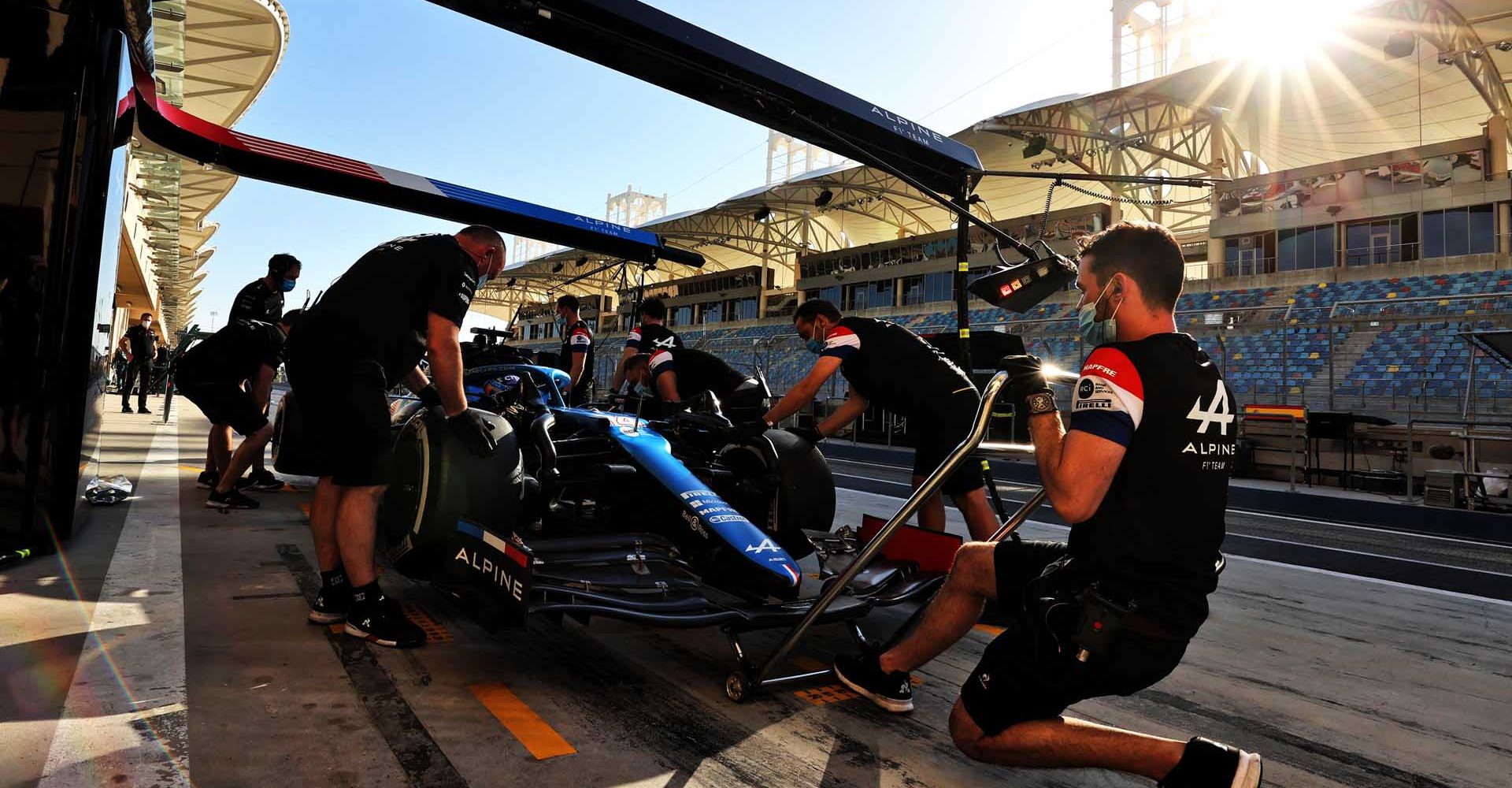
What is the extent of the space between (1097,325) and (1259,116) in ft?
126

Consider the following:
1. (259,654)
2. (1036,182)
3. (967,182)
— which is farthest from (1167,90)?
(259,654)

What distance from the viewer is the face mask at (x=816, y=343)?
487 cm

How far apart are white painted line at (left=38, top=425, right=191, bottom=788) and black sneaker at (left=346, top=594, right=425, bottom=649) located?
0.54 m

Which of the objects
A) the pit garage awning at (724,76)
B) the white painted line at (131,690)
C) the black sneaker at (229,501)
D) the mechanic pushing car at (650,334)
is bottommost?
the white painted line at (131,690)

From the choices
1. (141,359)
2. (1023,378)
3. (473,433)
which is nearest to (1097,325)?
(1023,378)

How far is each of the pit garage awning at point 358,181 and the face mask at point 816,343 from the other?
351cm

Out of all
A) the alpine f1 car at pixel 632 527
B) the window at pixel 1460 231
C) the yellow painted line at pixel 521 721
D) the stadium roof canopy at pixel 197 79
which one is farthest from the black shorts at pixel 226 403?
the window at pixel 1460 231

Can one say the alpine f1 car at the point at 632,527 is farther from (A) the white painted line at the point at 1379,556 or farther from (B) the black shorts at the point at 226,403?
(A) the white painted line at the point at 1379,556

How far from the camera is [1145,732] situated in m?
2.46

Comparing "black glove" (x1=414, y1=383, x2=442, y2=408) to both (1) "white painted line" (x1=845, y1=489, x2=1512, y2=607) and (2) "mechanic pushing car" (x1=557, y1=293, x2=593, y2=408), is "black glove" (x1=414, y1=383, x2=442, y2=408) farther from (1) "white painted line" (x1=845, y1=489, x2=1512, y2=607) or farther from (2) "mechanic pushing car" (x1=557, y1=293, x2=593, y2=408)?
(1) "white painted line" (x1=845, y1=489, x2=1512, y2=607)

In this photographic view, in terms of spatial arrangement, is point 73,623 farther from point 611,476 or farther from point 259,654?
point 611,476

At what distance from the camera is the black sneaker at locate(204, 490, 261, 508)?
18.0 ft

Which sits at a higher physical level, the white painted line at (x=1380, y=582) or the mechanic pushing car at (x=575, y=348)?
the mechanic pushing car at (x=575, y=348)

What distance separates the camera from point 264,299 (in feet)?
19.6
